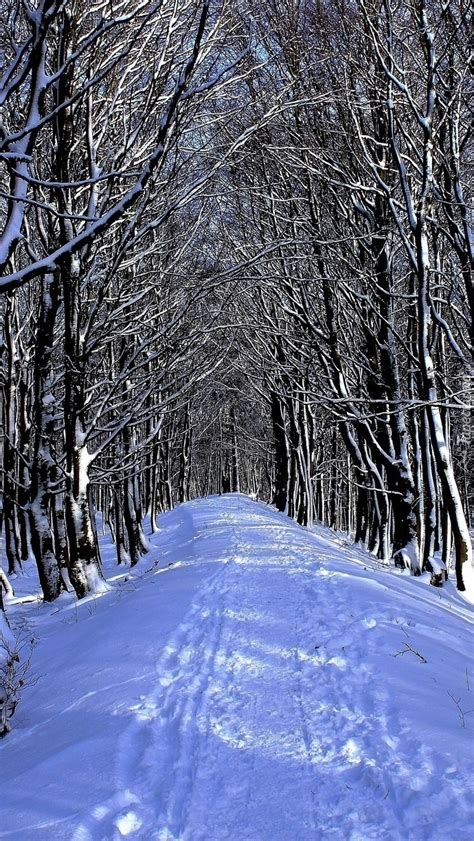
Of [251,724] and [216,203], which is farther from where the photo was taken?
[216,203]

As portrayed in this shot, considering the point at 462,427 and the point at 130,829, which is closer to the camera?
the point at 130,829

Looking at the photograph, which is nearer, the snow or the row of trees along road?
the snow

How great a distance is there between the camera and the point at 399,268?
15820 mm

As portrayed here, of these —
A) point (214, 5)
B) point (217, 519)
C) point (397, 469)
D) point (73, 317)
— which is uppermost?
point (214, 5)

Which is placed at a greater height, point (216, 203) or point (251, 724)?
point (216, 203)

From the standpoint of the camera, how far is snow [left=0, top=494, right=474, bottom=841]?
2.95 meters

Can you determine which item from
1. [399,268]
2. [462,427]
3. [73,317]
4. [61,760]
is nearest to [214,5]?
[73,317]

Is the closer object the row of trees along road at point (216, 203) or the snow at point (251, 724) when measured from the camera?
the snow at point (251, 724)

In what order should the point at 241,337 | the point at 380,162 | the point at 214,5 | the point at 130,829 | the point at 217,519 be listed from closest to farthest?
1. the point at 130,829
2. the point at 214,5
3. the point at 380,162
4. the point at 217,519
5. the point at 241,337

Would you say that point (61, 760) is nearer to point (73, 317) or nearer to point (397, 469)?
point (73, 317)

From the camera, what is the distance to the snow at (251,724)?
2949 mm

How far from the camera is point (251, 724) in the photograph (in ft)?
13.0

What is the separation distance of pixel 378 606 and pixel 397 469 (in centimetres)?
447

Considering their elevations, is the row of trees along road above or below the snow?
above
